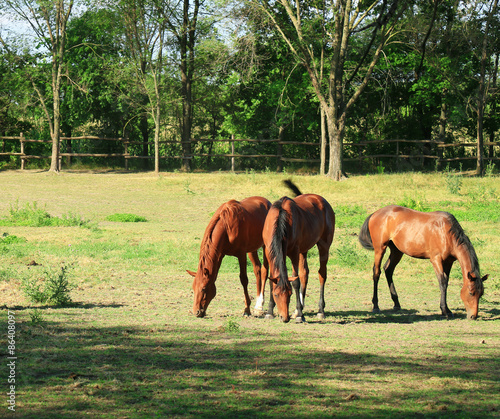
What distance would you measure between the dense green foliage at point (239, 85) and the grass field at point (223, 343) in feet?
64.5

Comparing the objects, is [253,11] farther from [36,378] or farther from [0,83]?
[36,378]

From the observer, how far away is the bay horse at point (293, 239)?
7.14 metres

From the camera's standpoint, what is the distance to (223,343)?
6.59m

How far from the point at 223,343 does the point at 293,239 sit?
1.89 metres

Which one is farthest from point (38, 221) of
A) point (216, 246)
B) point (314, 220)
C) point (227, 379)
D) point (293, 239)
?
point (227, 379)

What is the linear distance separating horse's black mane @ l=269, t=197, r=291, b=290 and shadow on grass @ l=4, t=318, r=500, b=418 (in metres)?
0.72

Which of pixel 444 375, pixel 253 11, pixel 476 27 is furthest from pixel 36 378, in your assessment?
pixel 476 27

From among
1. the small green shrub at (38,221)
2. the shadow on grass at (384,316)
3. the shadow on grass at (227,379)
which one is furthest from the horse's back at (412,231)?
the small green shrub at (38,221)

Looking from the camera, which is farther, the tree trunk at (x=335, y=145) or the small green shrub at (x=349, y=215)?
the tree trunk at (x=335, y=145)

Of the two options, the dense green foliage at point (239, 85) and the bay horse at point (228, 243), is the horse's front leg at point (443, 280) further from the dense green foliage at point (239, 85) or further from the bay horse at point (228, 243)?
the dense green foliage at point (239, 85)

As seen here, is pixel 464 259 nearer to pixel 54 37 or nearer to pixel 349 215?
pixel 349 215

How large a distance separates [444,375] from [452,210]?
15.0 m

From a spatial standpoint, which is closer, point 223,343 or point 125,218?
point 223,343

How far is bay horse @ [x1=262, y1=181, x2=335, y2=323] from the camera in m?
7.14
